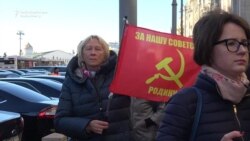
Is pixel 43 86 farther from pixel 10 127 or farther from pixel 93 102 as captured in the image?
pixel 93 102

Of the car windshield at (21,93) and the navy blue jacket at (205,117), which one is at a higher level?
the navy blue jacket at (205,117)

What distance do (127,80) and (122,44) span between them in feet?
0.85

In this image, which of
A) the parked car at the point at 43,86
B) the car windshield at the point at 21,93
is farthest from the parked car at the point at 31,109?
the parked car at the point at 43,86

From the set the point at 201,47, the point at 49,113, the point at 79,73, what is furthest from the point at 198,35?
the point at 49,113

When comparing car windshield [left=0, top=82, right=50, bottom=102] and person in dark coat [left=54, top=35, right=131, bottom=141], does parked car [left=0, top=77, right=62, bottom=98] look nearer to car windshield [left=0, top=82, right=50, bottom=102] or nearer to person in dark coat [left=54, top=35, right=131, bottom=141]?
car windshield [left=0, top=82, right=50, bottom=102]

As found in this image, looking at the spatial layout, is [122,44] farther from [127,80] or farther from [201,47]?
[201,47]

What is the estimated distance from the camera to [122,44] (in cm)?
358

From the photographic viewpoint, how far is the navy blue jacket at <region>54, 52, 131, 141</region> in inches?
145

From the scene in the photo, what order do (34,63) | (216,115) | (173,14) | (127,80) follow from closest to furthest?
(216,115)
(127,80)
(173,14)
(34,63)

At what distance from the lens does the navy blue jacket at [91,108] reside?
3.68 m

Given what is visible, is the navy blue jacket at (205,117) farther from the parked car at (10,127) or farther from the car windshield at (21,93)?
the car windshield at (21,93)

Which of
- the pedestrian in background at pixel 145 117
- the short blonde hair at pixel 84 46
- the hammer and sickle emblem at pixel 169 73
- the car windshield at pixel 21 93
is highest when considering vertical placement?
the short blonde hair at pixel 84 46

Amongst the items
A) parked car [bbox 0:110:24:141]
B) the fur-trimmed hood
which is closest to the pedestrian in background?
the fur-trimmed hood

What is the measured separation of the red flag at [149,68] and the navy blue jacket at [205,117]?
1.25m
